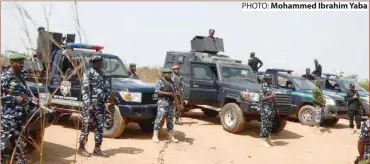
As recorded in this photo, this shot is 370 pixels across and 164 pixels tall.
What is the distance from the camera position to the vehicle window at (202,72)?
10242 millimetres

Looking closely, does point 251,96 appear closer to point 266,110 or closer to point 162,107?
point 266,110

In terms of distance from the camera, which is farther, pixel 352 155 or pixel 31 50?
pixel 352 155

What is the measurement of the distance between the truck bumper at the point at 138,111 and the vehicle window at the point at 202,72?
2.62m

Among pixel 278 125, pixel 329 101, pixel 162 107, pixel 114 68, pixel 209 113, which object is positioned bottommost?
pixel 278 125

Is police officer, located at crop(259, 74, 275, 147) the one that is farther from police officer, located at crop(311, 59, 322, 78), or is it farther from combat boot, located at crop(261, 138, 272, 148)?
police officer, located at crop(311, 59, 322, 78)

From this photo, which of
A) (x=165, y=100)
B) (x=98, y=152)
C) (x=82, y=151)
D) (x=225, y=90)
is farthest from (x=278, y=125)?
(x=82, y=151)

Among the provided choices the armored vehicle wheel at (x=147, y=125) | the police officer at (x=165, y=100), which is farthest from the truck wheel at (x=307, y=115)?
the police officer at (x=165, y=100)

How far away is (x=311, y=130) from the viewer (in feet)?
35.6

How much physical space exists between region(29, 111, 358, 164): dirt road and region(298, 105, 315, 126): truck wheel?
76 centimetres

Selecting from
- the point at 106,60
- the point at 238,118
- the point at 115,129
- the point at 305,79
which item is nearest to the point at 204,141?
the point at 238,118

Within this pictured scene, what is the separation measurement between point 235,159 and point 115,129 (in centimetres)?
243

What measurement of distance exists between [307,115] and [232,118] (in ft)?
11.0

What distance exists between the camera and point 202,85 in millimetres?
10125

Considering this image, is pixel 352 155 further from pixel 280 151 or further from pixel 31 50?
pixel 31 50
